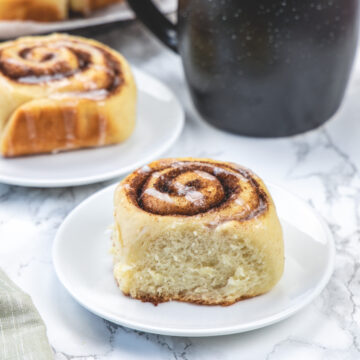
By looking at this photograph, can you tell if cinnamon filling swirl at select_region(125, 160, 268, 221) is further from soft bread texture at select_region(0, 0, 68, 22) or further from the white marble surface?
soft bread texture at select_region(0, 0, 68, 22)

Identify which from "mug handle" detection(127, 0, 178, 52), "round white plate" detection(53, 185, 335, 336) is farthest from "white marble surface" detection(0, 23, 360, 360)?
"mug handle" detection(127, 0, 178, 52)

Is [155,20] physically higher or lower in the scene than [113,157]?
A: higher

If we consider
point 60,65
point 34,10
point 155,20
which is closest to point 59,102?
point 60,65

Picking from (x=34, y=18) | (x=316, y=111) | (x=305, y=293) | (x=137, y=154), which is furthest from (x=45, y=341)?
(x=34, y=18)

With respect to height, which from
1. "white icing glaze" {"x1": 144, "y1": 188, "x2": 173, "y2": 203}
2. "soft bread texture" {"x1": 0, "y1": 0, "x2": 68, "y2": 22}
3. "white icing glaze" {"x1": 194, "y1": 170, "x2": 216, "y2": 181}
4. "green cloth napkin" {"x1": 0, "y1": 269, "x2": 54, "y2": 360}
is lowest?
"soft bread texture" {"x1": 0, "y1": 0, "x2": 68, "y2": 22}

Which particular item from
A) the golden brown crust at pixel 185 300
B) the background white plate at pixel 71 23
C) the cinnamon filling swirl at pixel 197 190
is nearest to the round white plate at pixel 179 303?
the golden brown crust at pixel 185 300

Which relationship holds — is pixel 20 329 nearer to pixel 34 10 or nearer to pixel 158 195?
pixel 158 195

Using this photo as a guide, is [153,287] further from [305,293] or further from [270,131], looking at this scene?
[270,131]
